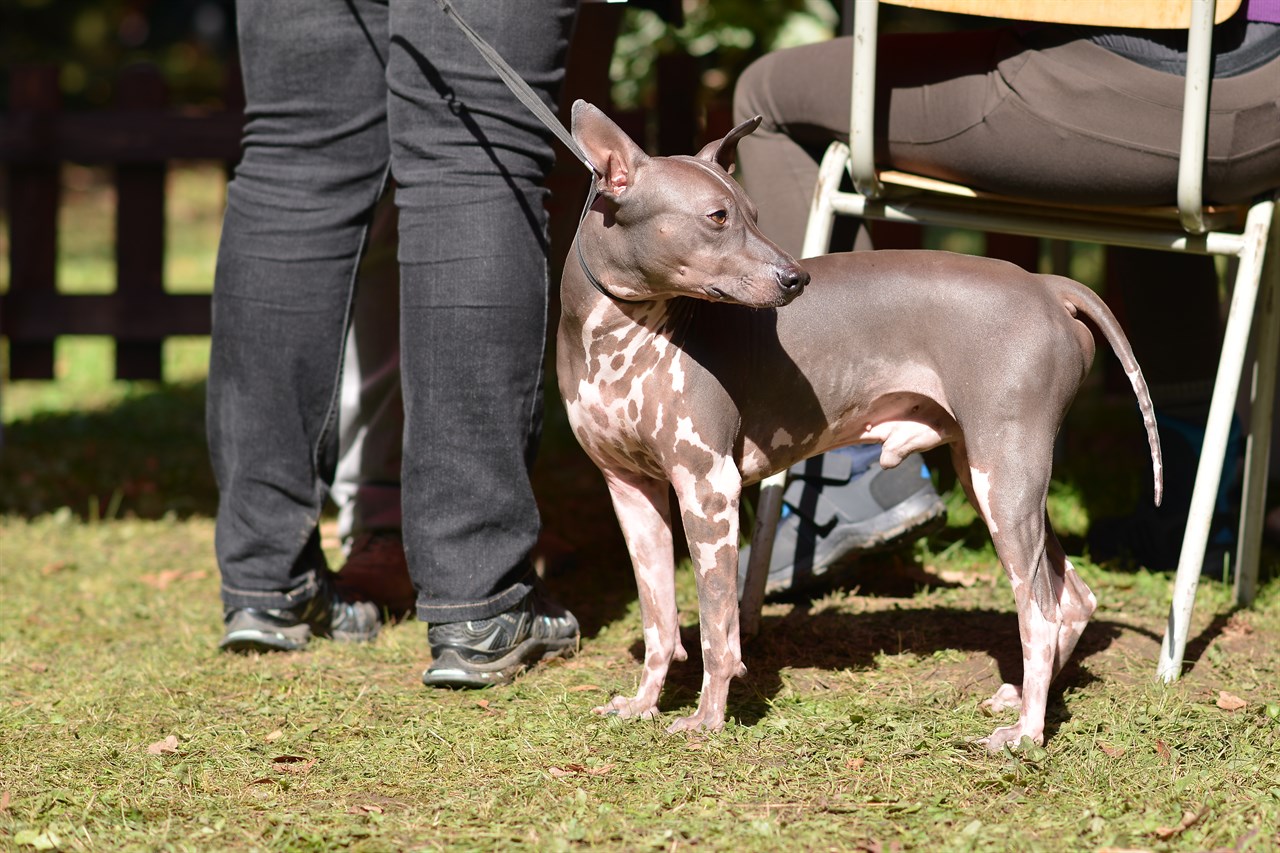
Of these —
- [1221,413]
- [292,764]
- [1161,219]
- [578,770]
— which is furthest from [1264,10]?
[292,764]

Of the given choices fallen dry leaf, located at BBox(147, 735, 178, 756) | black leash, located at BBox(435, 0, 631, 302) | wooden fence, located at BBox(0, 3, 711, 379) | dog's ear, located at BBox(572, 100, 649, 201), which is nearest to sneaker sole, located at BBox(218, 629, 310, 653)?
fallen dry leaf, located at BBox(147, 735, 178, 756)

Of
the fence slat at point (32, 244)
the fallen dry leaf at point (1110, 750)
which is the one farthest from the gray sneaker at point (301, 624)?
the fence slat at point (32, 244)

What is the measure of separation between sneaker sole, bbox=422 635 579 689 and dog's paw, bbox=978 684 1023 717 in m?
0.90

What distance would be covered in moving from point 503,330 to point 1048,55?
1152 mm

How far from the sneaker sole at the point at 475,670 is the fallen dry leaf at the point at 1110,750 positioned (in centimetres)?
112

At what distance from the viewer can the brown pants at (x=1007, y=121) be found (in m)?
2.50

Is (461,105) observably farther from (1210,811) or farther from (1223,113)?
(1210,811)

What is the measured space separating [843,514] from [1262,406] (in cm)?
91

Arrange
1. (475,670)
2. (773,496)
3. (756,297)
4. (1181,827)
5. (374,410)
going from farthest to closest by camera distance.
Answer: (374,410) → (773,496) → (475,670) → (756,297) → (1181,827)

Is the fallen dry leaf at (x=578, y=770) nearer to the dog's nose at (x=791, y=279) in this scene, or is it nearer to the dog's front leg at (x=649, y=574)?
the dog's front leg at (x=649, y=574)

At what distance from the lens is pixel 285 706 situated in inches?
104

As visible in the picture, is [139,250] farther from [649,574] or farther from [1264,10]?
[1264,10]

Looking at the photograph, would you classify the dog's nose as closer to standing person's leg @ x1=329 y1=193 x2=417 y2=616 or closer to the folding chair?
the folding chair

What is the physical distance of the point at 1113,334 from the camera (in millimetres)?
2283
